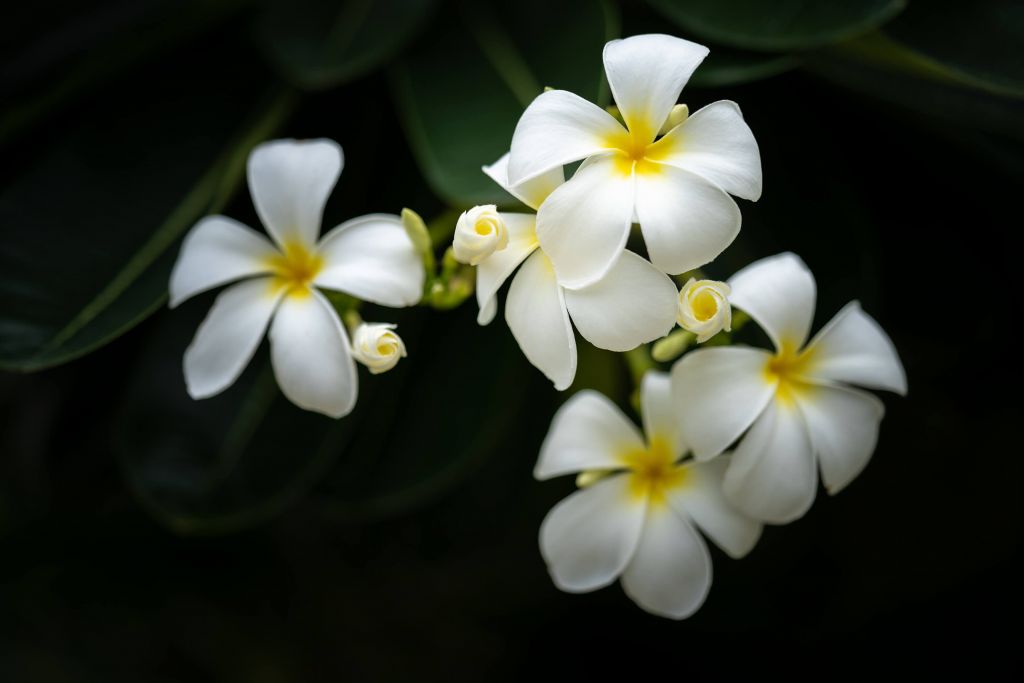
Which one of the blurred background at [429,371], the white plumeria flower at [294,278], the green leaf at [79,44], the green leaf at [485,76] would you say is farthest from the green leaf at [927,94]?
the green leaf at [79,44]

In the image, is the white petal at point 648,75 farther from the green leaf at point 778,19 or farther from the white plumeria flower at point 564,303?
the green leaf at point 778,19

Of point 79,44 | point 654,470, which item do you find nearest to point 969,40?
point 654,470

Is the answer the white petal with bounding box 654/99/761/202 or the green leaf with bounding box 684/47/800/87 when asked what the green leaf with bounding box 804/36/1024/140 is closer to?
the green leaf with bounding box 684/47/800/87

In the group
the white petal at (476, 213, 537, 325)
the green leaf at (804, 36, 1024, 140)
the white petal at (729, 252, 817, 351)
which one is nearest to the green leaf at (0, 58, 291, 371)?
the white petal at (476, 213, 537, 325)

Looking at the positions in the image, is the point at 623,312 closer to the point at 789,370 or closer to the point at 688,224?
the point at 688,224

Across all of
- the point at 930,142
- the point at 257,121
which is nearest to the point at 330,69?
the point at 257,121

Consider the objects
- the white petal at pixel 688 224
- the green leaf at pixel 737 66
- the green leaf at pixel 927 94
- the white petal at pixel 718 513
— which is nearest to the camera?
the white petal at pixel 688 224
